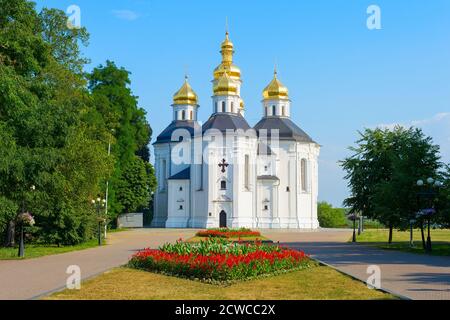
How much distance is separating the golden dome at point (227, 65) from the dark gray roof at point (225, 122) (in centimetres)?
748

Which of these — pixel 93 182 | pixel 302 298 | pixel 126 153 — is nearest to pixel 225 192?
pixel 126 153

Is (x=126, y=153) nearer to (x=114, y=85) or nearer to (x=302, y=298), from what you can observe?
(x=114, y=85)

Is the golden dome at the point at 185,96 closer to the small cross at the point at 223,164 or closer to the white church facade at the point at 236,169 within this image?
the white church facade at the point at 236,169

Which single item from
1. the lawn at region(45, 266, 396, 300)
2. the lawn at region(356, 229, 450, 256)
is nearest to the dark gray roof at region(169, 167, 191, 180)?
the lawn at region(356, 229, 450, 256)

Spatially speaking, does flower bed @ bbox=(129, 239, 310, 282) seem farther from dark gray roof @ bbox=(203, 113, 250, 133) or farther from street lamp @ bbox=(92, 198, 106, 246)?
dark gray roof @ bbox=(203, 113, 250, 133)

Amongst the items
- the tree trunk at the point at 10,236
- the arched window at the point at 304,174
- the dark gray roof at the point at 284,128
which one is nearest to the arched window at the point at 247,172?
the dark gray roof at the point at 284,128

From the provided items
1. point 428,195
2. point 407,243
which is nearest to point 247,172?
point 407,243

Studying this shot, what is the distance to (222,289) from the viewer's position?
12.7 metres

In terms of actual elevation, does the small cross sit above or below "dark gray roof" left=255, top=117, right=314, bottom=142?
below

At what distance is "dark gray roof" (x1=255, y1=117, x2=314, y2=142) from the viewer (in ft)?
219

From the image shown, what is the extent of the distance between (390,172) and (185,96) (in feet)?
152

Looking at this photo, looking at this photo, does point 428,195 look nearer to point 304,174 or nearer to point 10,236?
point 10,236

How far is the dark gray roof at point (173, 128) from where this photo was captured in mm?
72450

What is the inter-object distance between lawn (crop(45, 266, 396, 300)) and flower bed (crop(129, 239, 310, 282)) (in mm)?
418
